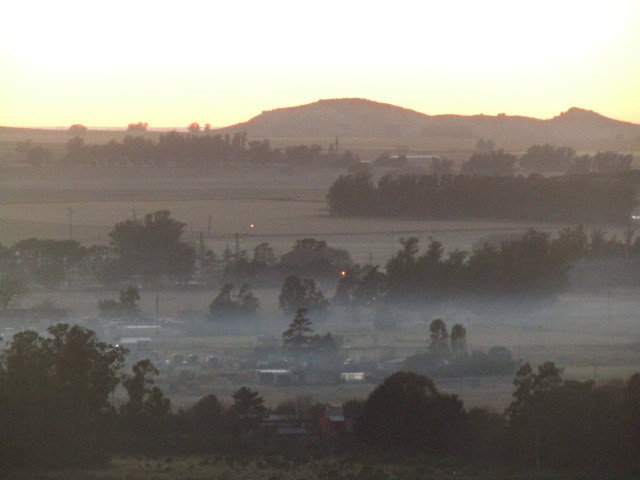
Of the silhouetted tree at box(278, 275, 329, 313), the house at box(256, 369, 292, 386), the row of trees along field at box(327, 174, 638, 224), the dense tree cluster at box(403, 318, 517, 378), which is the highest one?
the row of trees along field at box(327, 174, 638, 224)

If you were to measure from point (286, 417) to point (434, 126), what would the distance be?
81.6ft

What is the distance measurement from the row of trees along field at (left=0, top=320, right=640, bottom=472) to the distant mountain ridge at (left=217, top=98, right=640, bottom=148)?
34.0 feet

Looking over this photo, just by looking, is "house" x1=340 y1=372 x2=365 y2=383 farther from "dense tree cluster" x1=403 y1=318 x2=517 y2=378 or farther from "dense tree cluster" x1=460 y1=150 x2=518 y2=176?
"dense tree cluster" x1=460 y1=150 x2=518 y2=176

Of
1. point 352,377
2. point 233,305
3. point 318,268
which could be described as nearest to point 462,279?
point 318,268

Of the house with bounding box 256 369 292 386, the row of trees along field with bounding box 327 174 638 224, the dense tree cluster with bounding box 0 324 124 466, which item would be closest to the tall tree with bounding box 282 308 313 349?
the house with bounding box 256 369 292 386

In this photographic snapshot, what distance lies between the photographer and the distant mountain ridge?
2184 cm

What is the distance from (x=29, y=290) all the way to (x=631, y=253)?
666 cm

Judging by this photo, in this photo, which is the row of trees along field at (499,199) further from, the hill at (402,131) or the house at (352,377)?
the house at (352,377)

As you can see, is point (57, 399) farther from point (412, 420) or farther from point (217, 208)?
point (217, 208)

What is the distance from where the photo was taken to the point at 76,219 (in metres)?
18.6

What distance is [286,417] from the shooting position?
7.86 meters

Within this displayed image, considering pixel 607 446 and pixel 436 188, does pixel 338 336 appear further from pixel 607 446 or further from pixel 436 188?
pixel 436 188

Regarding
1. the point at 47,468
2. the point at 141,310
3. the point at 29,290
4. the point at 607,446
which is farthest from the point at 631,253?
the point at 47,468

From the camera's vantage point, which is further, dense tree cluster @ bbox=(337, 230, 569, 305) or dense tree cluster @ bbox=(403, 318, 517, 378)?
dense tree cluster @ bbox=(337, 230, 569, 305)
